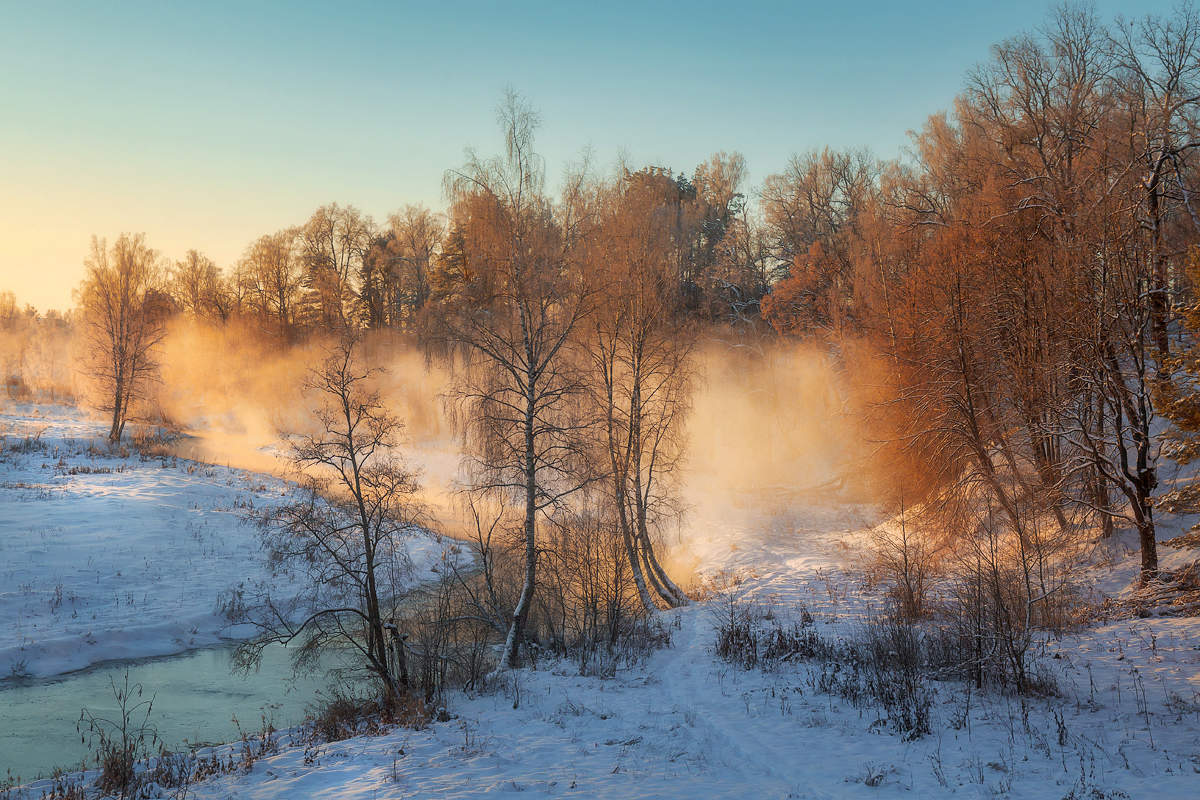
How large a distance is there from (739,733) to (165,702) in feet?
36.8

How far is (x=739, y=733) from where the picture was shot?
9.04 m

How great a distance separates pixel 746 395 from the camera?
3719 cm

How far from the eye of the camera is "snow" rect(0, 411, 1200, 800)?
23.4 ft

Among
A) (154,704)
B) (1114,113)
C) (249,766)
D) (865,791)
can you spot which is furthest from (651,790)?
(1114,113)

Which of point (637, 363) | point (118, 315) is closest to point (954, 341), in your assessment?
point (637, 363)

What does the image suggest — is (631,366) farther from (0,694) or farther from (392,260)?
(392,260)

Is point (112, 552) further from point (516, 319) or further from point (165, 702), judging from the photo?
point (516, 319)

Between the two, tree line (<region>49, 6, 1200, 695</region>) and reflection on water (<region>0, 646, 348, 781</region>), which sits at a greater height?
tree line (<region>49, 6, 1200, 695</region>)

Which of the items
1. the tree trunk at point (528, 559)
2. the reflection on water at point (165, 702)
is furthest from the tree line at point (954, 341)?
the reflection on water at point (165, 702)

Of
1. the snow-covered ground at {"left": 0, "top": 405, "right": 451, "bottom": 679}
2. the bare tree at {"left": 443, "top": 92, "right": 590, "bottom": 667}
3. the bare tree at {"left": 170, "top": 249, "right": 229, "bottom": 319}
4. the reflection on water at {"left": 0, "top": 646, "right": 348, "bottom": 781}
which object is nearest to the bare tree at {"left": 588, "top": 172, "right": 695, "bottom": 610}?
the bare tree at {"left": 443, "top": 92, "right": 590, "bottom": 667}

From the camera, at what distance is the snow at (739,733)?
7121mm

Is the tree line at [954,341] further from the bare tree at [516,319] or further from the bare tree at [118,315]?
the bare tree at [118,315]

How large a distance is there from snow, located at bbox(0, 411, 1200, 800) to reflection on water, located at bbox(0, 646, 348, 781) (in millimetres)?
1341

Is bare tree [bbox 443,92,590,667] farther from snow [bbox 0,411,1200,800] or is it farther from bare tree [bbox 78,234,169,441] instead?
bare tree [bbox 78,234,169,441]
